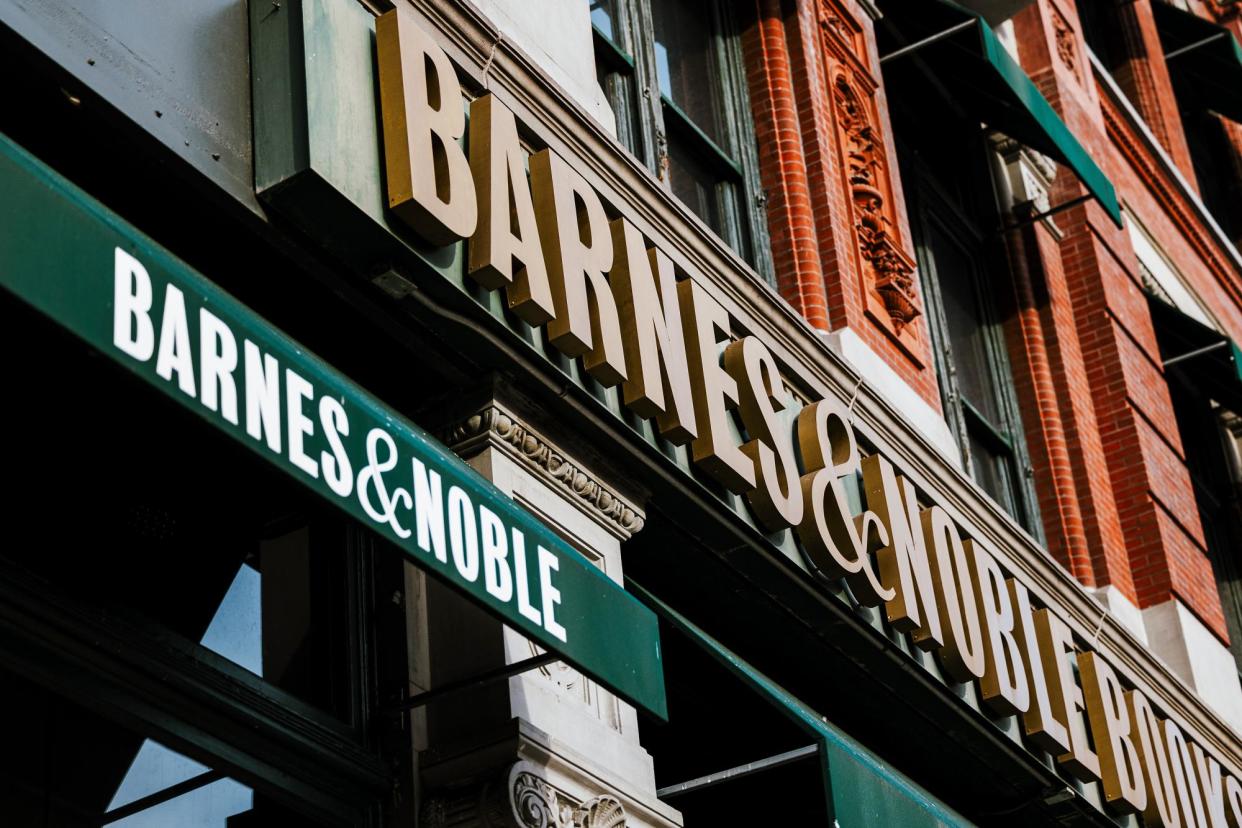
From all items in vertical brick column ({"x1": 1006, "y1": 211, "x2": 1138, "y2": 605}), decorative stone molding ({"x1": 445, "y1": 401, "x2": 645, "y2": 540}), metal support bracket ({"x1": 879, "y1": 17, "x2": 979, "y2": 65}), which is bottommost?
decorative stone molding ({"x1": 445, "y1": 401, "x2": 645, "y2": 540})

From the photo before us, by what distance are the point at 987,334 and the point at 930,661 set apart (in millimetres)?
5343

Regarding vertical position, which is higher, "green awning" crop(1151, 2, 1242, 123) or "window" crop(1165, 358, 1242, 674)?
"green awning" crop(1151, 2, 1242, 123)

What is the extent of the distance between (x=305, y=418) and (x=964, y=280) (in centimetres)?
1050

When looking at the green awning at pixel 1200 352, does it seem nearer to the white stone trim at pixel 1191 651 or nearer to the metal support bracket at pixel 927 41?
the white stone trim at pixel 1191 651

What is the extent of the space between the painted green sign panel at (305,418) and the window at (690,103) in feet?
16.3

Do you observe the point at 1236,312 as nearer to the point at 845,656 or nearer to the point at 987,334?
the point at 987,334

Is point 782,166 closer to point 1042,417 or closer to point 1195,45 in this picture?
point 1042,417

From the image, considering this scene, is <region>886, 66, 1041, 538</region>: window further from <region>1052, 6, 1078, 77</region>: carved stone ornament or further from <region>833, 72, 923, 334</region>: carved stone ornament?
<region>1052, 6, 1078, 77</region>: carved stone ornament

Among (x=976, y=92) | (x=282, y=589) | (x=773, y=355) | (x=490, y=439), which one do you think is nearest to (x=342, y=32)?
(x=490, y=439)

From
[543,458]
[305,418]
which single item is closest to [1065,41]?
[543,458]

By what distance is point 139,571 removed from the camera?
21.3ft

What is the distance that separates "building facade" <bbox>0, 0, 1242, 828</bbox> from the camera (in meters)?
5.87

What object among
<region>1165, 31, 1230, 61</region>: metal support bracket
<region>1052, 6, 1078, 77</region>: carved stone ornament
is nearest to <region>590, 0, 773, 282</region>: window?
<region>1052, 6, 1078, 77</region>: carved stone ornament

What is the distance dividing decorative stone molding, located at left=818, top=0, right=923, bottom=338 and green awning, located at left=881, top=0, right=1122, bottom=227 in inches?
32.0
